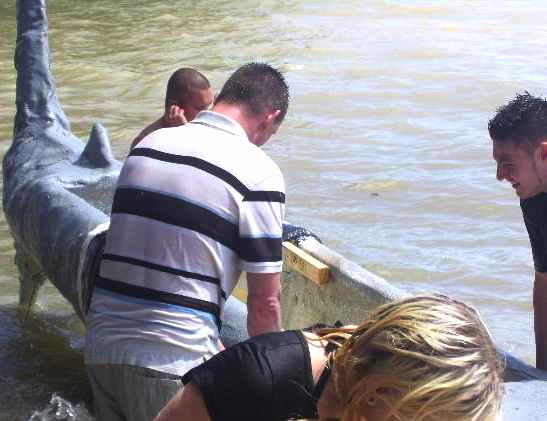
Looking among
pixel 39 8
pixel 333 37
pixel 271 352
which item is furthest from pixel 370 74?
pixel 271 352

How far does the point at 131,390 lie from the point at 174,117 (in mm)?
2510

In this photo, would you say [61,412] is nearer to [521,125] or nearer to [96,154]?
[96,154]

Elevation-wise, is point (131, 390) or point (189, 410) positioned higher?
point (189, 410)

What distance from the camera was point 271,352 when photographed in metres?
2.49

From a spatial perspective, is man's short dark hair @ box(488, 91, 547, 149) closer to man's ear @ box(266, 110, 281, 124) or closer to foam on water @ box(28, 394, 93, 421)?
man's ear @ box(266, 110, 281, 124)

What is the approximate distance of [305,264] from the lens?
16.8 feet

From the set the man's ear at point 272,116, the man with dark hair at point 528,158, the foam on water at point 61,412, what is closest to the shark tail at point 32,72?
the foam on water at point 61,412

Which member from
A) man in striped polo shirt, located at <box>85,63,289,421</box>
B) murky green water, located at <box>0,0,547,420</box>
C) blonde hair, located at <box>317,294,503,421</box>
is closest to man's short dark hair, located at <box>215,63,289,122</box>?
man in striped polo shirt, located at <box>85,63,289,421</box>

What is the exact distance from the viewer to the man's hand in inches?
224

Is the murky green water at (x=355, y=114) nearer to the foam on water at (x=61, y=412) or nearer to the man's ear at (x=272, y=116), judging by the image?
the foam on water at (x=61, y=412)

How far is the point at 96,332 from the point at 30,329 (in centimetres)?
331

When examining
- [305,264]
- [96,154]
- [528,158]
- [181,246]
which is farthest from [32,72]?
[528,158]

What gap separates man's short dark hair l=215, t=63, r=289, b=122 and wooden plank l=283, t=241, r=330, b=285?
130 centimetres

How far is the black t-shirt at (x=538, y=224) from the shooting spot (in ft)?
13.0
